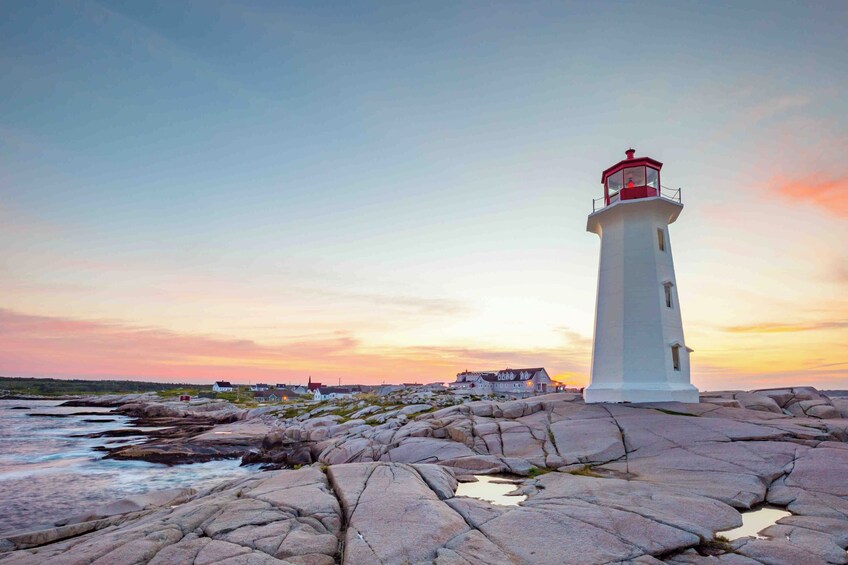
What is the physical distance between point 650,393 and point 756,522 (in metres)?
13.8

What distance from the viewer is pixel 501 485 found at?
13.6 m

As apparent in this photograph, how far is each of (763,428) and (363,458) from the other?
17060mm

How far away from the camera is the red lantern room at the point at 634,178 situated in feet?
84.5

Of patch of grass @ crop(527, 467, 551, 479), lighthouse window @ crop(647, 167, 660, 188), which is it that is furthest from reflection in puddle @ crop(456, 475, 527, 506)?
lighthouse window @ crop(647, 167, 660, 188)

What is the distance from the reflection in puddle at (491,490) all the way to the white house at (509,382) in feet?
242

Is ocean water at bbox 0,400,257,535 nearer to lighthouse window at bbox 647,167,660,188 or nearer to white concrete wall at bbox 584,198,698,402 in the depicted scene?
white concrete wall at bbox 584,198,698,402

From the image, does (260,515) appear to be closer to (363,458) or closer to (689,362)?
(363,458)

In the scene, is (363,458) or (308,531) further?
(363,458)

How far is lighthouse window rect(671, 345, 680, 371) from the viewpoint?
23917 millimetres

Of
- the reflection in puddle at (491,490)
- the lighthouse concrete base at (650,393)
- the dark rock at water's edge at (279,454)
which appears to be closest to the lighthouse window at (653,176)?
the lighthouse concrete base at (650,393)

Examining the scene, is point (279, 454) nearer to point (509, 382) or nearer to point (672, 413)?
point (672, 413)

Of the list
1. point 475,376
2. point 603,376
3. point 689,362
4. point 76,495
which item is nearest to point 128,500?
point 76,495

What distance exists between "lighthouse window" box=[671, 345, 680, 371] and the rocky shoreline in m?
2.70

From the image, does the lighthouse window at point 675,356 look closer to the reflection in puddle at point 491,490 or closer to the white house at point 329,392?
the reflection in puddle at point 491,490
